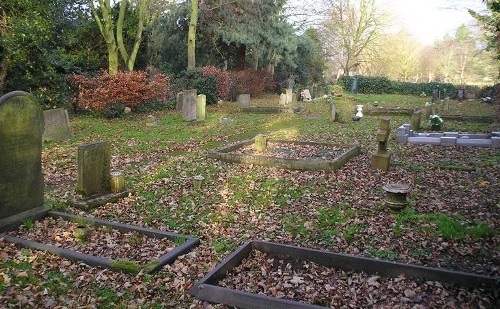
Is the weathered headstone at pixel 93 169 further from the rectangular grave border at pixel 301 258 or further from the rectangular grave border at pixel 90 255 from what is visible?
the rectangular grave border at pixel 301 258

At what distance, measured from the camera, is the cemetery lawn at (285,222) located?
4.39 metres

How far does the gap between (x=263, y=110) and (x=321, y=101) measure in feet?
30.8

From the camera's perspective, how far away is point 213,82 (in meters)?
25.4

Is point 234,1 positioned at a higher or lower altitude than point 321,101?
higher

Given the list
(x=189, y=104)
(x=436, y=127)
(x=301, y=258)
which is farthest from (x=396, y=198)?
(x=189, y=104)

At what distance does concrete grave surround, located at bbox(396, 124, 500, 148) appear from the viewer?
41.3ft

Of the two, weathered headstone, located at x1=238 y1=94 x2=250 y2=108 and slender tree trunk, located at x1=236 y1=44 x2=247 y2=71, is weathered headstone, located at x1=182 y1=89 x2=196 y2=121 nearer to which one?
weathered headstone, located at x1=238 y1=94 x2=250 y2=108

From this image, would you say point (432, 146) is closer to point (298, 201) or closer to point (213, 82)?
point (298, 201)

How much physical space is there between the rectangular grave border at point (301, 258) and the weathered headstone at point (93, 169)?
3.27m

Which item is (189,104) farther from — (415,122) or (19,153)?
(19,153)

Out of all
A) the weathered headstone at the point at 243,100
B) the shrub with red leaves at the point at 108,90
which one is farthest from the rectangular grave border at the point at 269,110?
the shrub with red leaves at the point at 108,90

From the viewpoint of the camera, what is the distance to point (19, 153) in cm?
608

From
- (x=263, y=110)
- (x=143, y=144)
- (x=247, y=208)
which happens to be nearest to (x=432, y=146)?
(x=247, y=208)

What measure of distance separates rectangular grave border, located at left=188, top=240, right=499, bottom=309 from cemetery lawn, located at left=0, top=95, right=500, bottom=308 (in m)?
0.12
